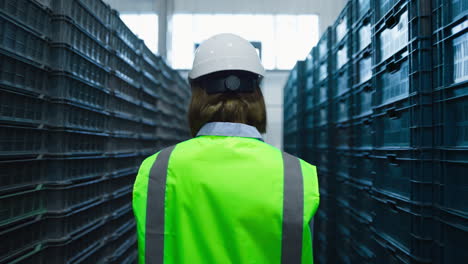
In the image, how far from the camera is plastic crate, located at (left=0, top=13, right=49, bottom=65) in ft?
5.02

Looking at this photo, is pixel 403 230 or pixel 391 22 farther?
pixel 391 22

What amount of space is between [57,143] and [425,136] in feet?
6.05

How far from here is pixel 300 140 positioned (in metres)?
4.34

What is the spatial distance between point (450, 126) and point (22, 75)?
6.20ft

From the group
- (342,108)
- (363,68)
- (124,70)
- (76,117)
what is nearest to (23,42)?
(76,117)

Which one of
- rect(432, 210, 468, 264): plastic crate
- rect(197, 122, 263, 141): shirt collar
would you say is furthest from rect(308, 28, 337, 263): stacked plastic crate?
rect(197, 122, 263, 141): shirt collar

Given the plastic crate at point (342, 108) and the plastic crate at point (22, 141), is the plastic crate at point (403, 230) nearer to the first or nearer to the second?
the plastic crate at point (342, 108)

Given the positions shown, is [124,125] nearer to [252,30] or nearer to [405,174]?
[405,174]

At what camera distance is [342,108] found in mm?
2754

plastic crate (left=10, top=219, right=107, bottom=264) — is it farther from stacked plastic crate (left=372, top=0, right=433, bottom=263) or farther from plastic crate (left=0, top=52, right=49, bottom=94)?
stacked plastic crate (left=372, top=0, right=433, bottom=263)

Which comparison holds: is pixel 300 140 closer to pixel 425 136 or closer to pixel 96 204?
pixel 96 204

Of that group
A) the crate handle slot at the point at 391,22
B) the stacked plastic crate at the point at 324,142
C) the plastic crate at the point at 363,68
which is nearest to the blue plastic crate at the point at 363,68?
the plastic crate at the point at 363,68

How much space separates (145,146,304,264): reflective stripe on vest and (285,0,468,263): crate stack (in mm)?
655

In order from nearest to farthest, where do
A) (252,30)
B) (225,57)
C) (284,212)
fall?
(284,212) < (225,57) < (252,30)
